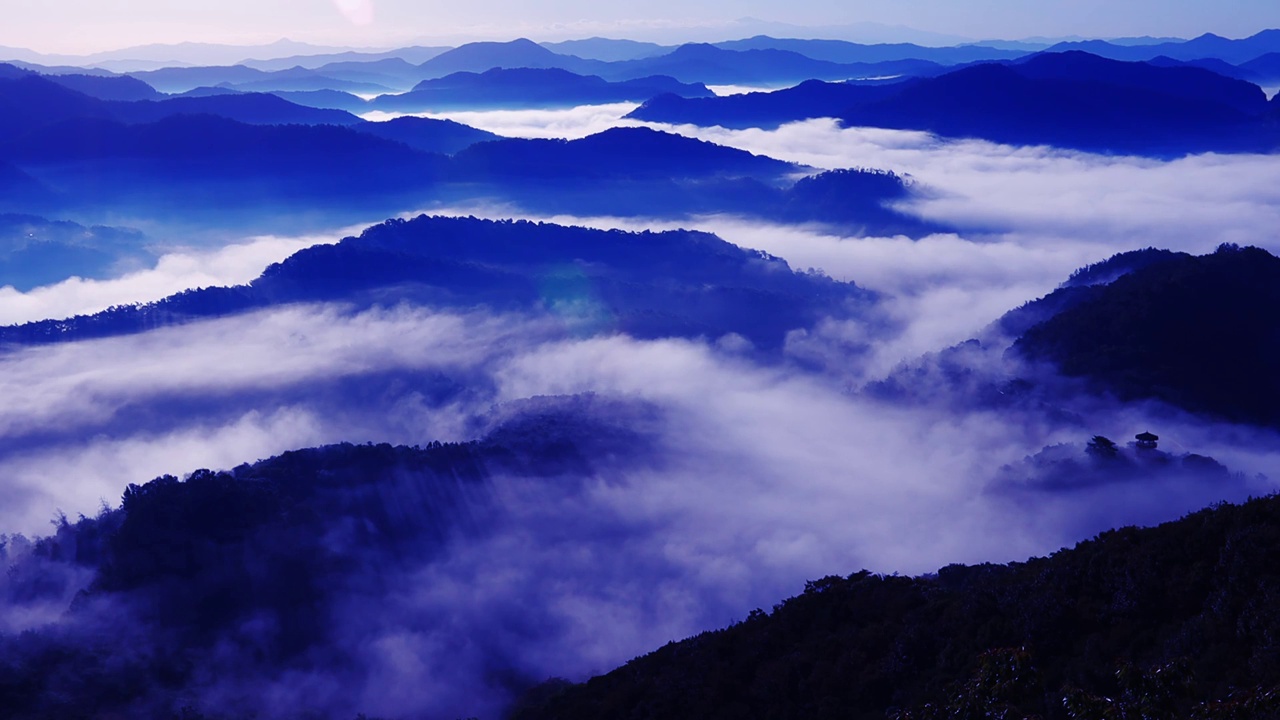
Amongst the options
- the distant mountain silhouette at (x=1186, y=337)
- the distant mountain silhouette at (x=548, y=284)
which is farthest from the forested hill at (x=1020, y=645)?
the distant mountain silhouette at (x=548, y=284)

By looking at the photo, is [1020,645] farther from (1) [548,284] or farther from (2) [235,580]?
(1) [548,284]

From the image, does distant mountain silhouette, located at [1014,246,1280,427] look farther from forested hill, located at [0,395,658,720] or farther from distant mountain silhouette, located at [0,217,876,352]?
distant mountain silhouette, located at [0,217,876,352]

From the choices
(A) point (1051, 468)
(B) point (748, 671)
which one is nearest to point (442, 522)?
(B) point (748, 671)

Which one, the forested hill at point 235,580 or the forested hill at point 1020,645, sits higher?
the forested hill at point 1020,645

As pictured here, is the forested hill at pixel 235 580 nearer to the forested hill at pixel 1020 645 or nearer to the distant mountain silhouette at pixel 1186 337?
the forested hill at pixel 1020 645

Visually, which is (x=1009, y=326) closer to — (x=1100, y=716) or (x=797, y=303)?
(x=797, y=303)
